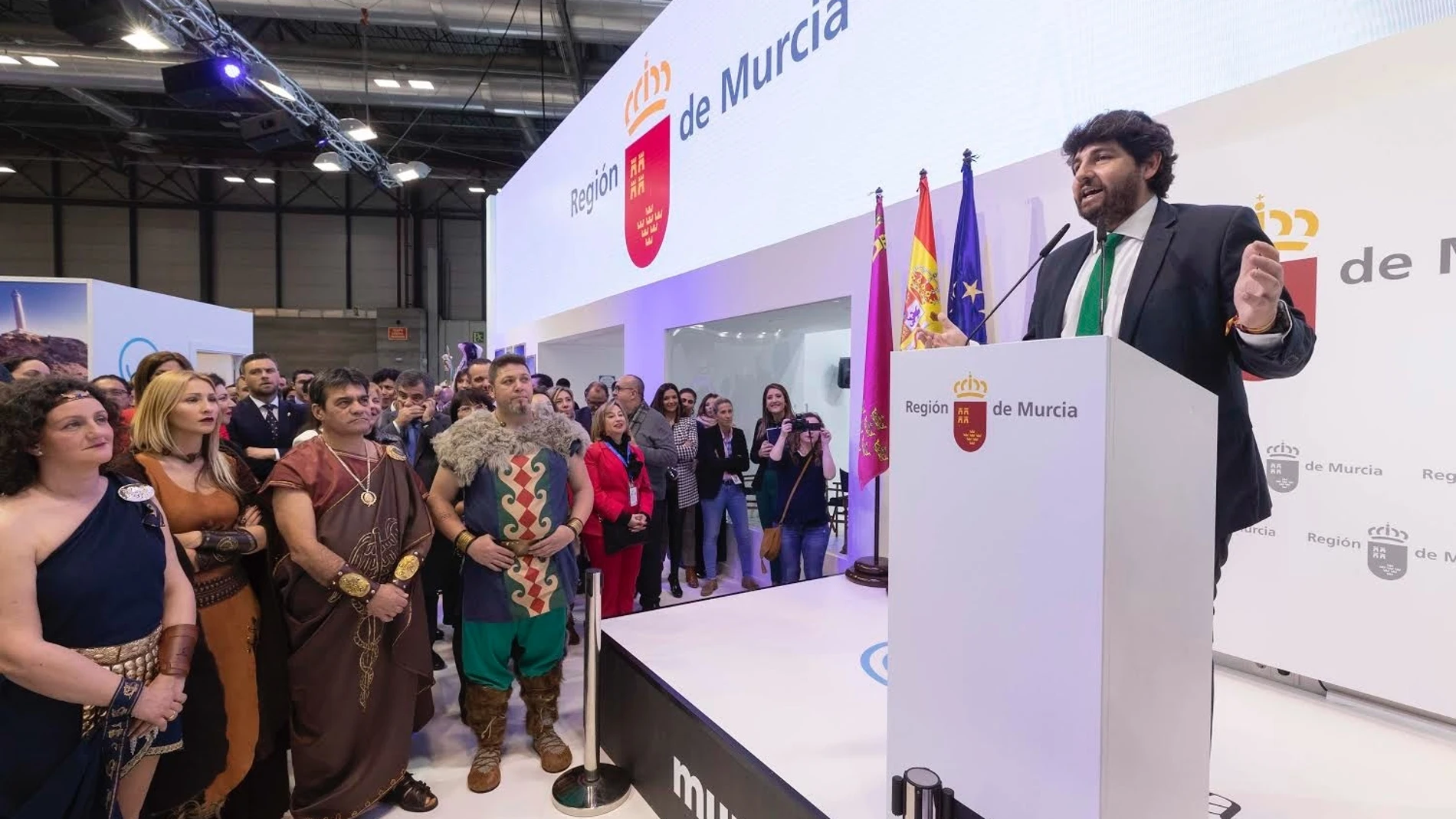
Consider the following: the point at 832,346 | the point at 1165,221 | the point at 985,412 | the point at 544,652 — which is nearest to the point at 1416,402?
the point at 1165,221

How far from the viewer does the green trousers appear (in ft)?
7.59

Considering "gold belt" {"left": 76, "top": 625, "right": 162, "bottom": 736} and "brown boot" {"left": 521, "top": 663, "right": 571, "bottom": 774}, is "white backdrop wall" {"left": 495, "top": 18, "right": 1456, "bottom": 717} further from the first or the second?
"gold belt" {"left": 76, "top": 625, "right": 162, "bottom": 736}

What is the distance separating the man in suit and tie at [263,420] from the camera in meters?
3.12

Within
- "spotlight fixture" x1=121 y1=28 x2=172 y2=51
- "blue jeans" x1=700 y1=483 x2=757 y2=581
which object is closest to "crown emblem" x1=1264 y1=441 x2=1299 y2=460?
"blue jeans" x1=700 y1=483 x2=757 y2=581

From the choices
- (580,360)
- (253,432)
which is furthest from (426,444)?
(580,360)

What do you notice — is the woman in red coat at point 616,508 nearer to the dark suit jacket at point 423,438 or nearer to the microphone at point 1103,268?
the dark suit jacket at point 423,438

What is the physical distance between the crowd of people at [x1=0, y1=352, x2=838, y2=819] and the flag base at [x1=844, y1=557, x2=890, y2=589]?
1.38 m

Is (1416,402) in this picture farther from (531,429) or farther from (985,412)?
(531,429)

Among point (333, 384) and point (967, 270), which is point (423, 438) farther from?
point (967, 270)

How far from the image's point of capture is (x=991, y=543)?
0.96 m

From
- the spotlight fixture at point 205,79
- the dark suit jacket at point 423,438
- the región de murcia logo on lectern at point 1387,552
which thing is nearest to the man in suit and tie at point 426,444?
the dark suit jacket at point 423,438

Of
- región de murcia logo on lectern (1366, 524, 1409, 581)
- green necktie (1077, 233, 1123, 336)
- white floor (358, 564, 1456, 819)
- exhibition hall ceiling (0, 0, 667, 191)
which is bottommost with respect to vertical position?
white floor (358, 564, 1456, 819)

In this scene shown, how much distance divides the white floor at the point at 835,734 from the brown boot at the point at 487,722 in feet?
0.26

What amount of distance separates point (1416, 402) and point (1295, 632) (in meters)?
0.73
